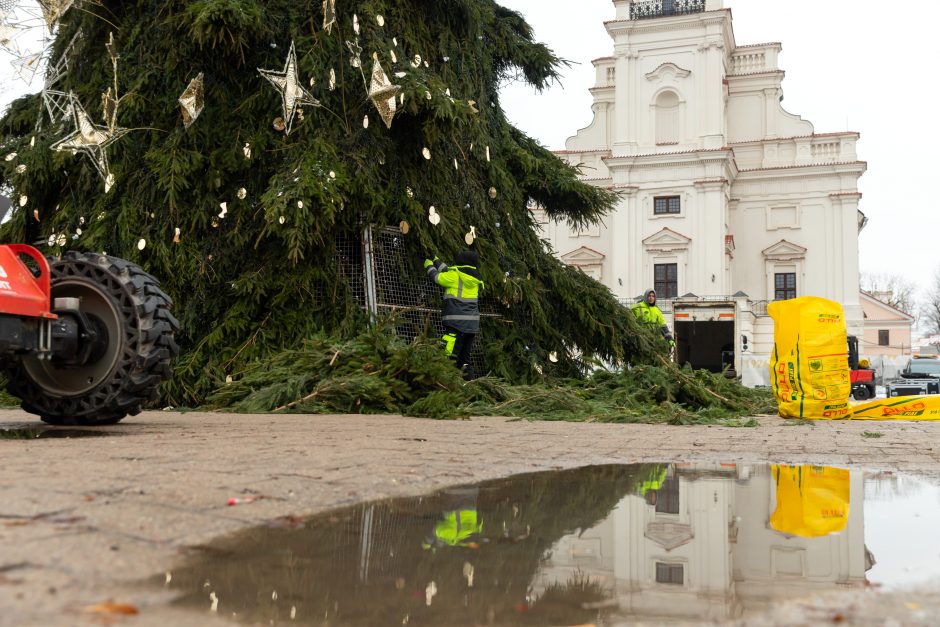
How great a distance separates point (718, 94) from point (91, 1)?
4089 cm

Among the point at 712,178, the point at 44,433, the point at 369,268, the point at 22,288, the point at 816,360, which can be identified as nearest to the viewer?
the point at 22,288

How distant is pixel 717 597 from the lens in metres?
2.17

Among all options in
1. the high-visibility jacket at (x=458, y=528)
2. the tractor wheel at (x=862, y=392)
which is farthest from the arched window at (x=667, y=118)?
the high-visibility jacket at (x=458, y=528)

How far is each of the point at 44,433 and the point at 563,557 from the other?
14.2ft

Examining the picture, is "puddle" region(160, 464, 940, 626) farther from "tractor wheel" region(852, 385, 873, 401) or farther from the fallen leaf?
"tractor wheel" region(852, 385, 873, 401)

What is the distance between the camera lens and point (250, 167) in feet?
34.2

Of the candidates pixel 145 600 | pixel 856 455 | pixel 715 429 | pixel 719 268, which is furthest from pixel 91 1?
pixel 719 268

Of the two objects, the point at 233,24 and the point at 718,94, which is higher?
the point at 718,94

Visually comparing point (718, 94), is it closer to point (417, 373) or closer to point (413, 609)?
point (417, 373)

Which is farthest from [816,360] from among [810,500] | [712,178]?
[712,178]

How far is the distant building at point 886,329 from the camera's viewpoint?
213 ft

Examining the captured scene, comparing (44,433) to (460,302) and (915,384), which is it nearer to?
(460,302)

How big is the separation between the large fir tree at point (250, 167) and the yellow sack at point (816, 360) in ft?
11.2

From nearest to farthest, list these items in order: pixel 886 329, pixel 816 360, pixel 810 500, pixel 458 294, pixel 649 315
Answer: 1. pixel 810 500
2. pixel 816 360
3. pixel 458 294
4. pixel 649 315
5. pixel 886 329
